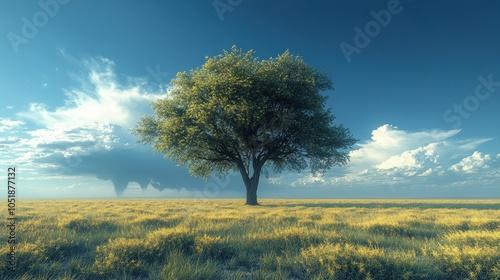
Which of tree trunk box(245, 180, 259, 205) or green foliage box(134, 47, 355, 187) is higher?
green foliage box(134, 47, 355, 187)

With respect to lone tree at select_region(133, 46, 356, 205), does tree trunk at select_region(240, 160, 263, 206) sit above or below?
below

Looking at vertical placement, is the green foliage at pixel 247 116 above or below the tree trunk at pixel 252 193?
above

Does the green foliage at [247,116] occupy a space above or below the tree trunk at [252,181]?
above

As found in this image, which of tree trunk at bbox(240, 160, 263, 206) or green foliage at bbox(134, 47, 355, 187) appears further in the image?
tree trunk at bbox(240, 160, 263, 206)

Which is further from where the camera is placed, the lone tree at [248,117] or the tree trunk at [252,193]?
the tree trunk at [252,193]

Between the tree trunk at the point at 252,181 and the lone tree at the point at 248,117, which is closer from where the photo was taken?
the lone tree at the point at 248,117

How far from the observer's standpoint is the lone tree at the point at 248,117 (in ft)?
85.0

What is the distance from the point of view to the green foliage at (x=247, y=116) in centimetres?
2589

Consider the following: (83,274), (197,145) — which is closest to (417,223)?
(83,274)

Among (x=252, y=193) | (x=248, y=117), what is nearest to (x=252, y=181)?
(x=252, y=193)

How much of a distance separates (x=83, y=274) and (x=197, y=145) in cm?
2385

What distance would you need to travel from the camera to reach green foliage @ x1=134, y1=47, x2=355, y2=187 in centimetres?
2589

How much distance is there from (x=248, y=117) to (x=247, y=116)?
0.14 m

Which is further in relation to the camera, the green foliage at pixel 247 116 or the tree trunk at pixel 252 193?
the tree trunk at pixel 252 193
